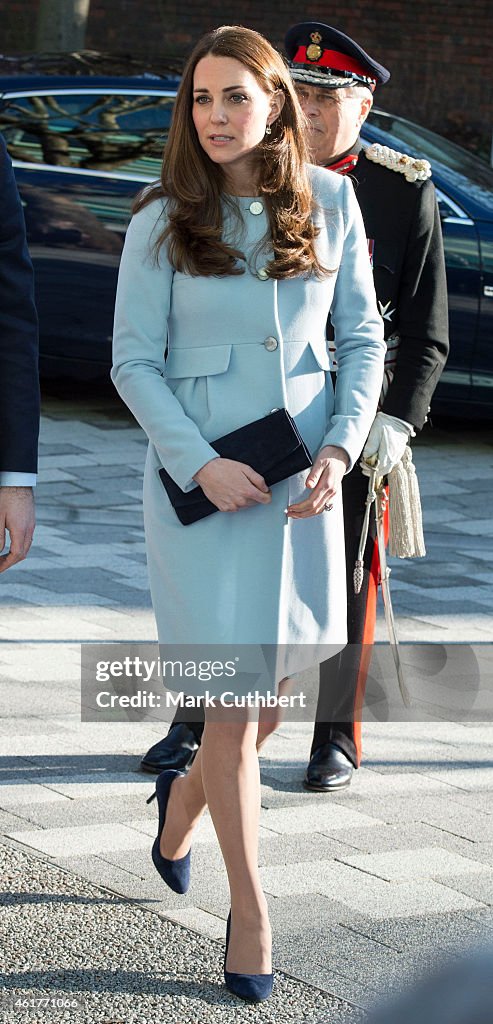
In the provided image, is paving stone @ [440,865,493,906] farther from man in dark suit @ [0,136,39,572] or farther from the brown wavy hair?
the brown wavy hair

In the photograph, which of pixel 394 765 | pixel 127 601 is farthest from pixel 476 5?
pixel 394 765

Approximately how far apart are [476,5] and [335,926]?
1631cm

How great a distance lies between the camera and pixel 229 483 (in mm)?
3039

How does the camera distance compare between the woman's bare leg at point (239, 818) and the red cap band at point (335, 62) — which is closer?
the woman's bare leg at point (239, 818)

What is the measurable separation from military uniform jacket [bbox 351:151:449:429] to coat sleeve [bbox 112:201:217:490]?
3.66 ft

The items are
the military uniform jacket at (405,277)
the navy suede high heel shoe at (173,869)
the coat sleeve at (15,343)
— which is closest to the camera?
the coat sleeve at (15,343)

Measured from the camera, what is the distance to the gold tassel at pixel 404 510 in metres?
4.20

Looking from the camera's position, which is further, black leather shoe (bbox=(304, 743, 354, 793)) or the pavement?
black leather shoe (bbox=(304, 743, 354, 793))

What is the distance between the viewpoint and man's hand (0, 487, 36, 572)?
299cm

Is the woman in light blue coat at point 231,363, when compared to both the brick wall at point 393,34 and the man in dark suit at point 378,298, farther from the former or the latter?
the brick wall at point 393,34

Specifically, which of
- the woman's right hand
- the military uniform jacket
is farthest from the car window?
the woman's right hand

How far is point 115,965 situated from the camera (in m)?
3.06

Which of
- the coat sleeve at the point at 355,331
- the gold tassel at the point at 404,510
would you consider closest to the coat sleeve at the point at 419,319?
the gold tassel at the point at 404,510

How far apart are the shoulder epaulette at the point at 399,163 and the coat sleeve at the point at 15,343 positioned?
56.2 inches
